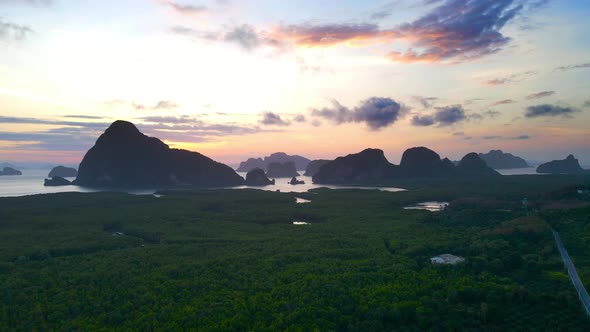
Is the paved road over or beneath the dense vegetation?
over

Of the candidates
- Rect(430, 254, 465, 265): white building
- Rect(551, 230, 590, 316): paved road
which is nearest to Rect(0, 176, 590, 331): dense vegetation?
Rect(551, 230, 590, 316): paved road

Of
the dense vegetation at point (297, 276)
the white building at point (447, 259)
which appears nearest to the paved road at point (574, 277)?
the dense vegetation at point (297, 276)

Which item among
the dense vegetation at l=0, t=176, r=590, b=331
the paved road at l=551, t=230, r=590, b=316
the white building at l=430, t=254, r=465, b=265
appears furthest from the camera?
the white building at l=430, t=254, r=465, b=265

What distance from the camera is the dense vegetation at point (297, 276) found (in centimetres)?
3250

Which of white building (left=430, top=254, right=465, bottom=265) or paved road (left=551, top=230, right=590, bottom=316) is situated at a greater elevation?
paved road (left=551, top=230, right=590, bottom=316)

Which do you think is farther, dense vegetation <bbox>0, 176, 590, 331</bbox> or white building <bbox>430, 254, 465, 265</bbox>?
white building <bbox>430, 254, 465, 265</bbox>

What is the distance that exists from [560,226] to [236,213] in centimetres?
7472

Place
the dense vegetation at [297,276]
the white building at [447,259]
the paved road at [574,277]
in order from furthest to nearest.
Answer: the white building at [447,259] < the paved road at [574,277] < the dense vegetation at [297,276]

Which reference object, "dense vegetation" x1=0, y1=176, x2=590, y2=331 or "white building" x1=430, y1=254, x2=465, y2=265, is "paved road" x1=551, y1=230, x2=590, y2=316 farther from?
"white building" x1=430, y1=254, x2=465, y2=265

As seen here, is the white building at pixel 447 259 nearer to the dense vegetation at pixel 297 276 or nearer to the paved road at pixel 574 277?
the dense vegetation at pixel 297 276

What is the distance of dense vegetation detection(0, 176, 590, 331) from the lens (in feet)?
107

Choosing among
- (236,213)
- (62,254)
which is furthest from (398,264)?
(236,213)

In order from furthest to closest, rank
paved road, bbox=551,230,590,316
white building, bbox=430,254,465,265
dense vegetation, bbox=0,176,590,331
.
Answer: white building, bbox=430,254,465,265 < paved road, bbox=551,230,590,316 < dense vegetation, bbox=0,176,590,331

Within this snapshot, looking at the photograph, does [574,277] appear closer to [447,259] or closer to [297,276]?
[447,259]
